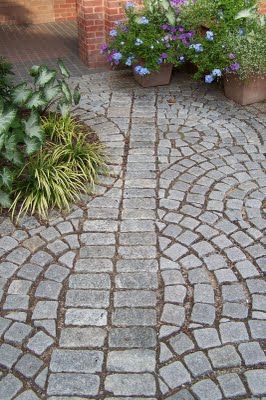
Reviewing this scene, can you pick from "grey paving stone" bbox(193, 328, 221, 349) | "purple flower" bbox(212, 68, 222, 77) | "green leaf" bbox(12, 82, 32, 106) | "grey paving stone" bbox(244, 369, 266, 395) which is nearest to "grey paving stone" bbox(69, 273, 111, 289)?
"grey paving stone" bbox(193, 328, 221, 349)

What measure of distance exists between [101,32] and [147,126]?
2.12 meters

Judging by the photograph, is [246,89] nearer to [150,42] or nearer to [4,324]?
[150,42]

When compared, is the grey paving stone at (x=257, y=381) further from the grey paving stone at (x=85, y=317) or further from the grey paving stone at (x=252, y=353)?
the grey paving stone at (x=85, y=317)

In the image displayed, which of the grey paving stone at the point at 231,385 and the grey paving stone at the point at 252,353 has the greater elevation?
the grey paving stone at the point at 252,353

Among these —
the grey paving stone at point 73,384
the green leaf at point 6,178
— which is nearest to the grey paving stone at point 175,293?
the grey paving stone at point 73,384

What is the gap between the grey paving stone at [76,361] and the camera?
7.89 ft

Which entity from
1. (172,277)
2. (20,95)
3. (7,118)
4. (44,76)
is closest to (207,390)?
(172,277)

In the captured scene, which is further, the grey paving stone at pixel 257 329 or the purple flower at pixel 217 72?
the purple flower at pixel 217 72

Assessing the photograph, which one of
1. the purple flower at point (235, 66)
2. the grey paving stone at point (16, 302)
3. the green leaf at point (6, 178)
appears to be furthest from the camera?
the purple flower at point (235, 66)

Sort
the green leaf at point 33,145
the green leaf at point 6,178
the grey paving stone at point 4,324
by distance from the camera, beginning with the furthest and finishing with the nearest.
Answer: the green leaf at point 33,145
the green leaf at point 6,178
the grey paving stone at point 4,324

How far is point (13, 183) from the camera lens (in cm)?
369

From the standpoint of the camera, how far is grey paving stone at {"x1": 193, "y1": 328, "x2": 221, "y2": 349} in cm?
253

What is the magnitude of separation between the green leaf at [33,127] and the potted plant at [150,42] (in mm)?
1902

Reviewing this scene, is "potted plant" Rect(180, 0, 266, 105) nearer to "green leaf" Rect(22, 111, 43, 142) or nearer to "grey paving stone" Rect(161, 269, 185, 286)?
"green leaf" Rect(22, 111, 43, 142)
